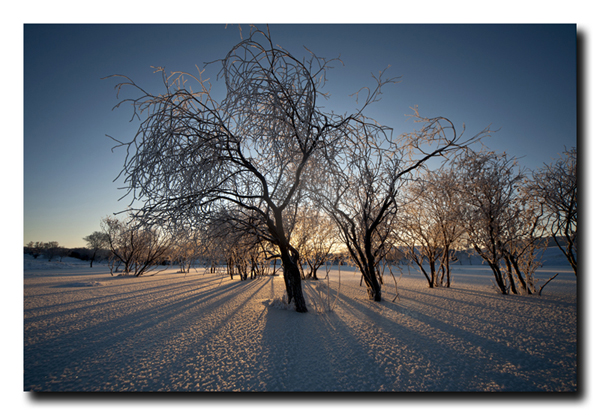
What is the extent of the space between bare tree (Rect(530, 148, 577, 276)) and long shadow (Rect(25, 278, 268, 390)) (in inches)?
308

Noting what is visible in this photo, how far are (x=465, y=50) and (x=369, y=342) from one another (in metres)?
3.72

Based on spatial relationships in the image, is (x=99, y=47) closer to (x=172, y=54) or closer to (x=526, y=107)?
(x=172, y=54)

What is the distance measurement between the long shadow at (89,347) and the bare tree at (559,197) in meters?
7.82

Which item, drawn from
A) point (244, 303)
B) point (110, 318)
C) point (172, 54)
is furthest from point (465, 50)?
point (110, 318)

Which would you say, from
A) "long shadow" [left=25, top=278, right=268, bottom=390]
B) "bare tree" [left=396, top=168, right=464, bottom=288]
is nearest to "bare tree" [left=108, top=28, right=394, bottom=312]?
"long shadow" [left=25, top=278, right=268, bottom=390]

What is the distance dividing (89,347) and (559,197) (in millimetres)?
8680

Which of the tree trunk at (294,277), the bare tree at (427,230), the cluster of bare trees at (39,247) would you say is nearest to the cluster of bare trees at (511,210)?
the bare tree at (427,230)

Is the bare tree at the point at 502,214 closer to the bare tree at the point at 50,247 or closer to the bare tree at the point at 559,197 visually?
the bare tree at the point at 559,197

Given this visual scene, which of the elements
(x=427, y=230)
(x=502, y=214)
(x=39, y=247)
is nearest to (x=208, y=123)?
(x=39, y=247)

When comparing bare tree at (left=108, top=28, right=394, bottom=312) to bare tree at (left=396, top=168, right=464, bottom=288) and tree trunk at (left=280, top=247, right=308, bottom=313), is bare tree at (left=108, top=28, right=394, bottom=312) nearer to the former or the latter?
tree trunk at (left=280, top=247, right=308, bottom=313)

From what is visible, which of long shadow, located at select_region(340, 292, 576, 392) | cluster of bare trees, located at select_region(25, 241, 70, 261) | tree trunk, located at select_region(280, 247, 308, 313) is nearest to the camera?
long shadow, located at select_region(340, 292, 576, 392)

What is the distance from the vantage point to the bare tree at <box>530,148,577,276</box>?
4.92 meters

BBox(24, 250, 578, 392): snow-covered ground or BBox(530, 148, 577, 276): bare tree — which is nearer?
BBox(24, 250, 578, 392): snow-covered ground

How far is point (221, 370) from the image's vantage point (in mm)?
1970
